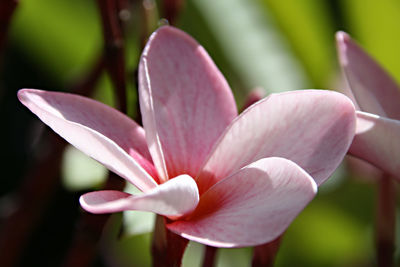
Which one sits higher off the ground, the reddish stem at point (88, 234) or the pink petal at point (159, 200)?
the pink petal at point (159, 200)

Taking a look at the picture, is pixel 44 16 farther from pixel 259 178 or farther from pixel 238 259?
pixel 259 178

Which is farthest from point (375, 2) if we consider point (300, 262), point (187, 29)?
point (300, 262)

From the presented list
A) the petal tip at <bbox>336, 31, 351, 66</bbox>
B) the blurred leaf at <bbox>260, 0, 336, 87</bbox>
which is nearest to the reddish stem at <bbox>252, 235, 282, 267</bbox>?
the petal tip at <bbox>336, 31, 351, 66</bbox>

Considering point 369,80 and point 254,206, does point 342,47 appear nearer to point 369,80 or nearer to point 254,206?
point 369,80

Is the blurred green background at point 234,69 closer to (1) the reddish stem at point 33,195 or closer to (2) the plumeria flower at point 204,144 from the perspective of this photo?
(1) the reddish stem at point 33,195

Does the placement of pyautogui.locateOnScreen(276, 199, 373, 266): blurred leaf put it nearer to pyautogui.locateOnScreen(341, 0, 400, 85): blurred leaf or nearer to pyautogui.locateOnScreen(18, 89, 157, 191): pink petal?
pyautogui.locateOnScreen(341, 0, 400, 85): blurred leaf

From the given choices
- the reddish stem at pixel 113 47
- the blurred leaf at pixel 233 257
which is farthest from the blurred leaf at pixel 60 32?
the reddish stem at pixel 113 47
